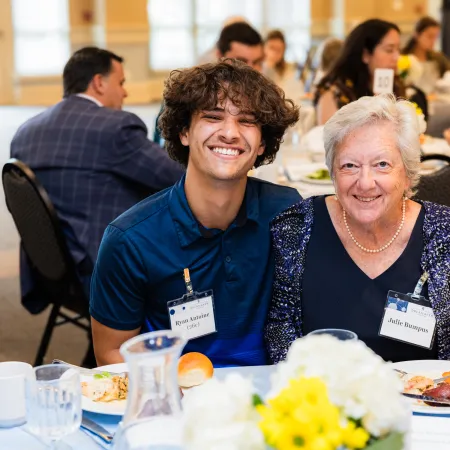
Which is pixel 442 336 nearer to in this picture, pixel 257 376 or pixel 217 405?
pixel 257 376

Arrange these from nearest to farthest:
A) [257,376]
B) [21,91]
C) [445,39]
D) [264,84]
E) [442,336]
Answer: [257,376] < [442,336] < [264,84] < [21,91] < [445,39]

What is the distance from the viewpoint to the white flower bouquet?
1.02m

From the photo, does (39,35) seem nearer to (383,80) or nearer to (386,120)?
(383,80)

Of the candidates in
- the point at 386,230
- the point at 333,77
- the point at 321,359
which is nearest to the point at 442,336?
the point at 386,230

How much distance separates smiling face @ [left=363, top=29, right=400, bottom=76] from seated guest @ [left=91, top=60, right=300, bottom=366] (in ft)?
11.1

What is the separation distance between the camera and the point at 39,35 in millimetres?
13891

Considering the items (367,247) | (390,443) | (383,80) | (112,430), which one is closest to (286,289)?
(367,247)

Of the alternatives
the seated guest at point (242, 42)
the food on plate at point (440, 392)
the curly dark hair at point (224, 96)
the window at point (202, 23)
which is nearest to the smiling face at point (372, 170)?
the curly dark hair at point (224, 96)

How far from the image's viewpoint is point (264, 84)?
231 cm

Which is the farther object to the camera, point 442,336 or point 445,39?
point 445,39

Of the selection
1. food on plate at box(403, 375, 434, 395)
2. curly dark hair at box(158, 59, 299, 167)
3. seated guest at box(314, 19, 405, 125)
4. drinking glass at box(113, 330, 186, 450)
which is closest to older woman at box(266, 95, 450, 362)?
curly dark hair at box(158, 59, 299, 167)

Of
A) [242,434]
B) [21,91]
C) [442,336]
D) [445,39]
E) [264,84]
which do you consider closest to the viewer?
[242,434]

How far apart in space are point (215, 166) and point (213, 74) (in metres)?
0.24

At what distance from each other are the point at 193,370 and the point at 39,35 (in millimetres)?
12867
